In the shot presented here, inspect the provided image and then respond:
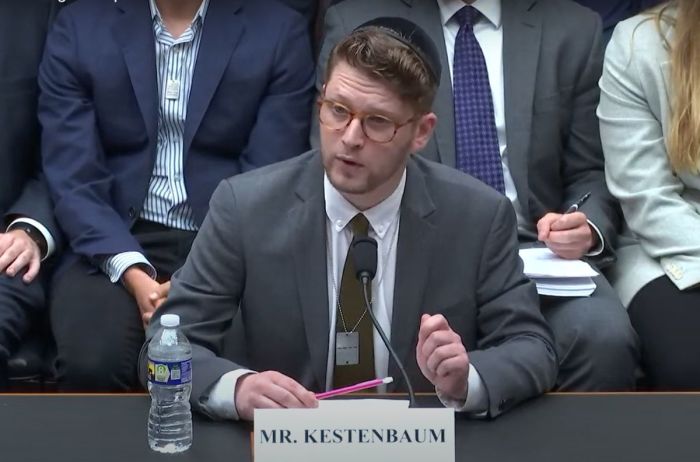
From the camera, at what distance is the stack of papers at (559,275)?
2498 mm

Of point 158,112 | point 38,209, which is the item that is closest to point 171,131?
point 158,112

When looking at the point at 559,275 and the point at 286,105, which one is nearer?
the point at 559,275

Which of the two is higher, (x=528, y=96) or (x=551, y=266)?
(x=528, y=96)

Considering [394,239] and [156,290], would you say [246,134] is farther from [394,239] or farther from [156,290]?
[394,239]

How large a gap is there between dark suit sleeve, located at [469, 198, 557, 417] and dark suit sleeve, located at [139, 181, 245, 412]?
1.37ft

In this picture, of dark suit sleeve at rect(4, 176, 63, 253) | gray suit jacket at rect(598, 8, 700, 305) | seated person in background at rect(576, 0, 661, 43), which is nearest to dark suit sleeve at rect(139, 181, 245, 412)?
dark suit sleeve at rect(4, 176, 63, 253)

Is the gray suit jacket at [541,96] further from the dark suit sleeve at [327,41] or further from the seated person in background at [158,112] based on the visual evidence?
the seated person in background at [158,112]

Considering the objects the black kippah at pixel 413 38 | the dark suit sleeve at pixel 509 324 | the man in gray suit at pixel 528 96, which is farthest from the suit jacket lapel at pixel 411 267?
the man in gray suit at pixel 528 96

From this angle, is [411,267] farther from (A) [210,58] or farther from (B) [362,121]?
(A) [210,58]

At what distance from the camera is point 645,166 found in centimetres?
266

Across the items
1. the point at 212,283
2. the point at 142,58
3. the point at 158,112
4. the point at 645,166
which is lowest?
the point at 212,283

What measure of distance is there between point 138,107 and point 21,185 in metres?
0.35

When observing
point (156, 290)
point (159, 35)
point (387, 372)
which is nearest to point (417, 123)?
point (387, 372)

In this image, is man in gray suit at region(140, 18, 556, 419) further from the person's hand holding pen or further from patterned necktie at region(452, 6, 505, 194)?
patterned necktie at region(452, 6, 505, 194)
